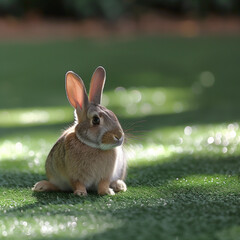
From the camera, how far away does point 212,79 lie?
23.9 ft

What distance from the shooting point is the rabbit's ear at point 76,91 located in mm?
2637

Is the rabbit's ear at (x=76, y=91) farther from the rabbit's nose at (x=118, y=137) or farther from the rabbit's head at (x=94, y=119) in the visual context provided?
the rabbit's nose at (x=118, y=137)

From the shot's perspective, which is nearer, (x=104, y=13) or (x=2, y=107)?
(x=2, y=107)

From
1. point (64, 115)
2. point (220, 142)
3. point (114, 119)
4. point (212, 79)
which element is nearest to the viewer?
point (114, 119)

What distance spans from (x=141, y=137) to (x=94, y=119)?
1709 millimetres

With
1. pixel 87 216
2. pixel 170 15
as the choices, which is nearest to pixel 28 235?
pixel 87 216

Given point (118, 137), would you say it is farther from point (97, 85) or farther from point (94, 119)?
point (97, 85)

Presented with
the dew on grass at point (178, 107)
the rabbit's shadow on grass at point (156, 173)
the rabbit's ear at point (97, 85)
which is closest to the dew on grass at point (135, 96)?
the dew on grass at point (178, 107)

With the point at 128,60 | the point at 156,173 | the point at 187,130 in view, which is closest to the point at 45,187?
the point at 156,173

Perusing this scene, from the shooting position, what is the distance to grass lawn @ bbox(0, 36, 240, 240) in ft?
6.98

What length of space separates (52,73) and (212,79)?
7.84ft

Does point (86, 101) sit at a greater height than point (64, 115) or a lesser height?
greater

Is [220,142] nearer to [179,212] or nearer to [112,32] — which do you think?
[179,212]

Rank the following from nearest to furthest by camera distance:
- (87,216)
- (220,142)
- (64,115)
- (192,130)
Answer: (87,216) → (220,142) → (192,130) → (64,115)
